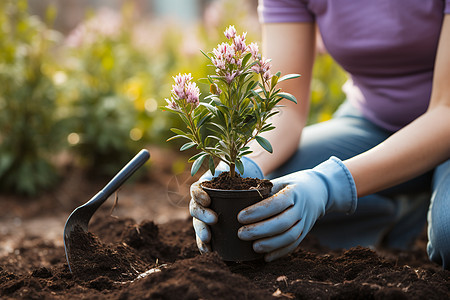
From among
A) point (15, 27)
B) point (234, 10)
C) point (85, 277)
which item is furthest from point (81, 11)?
point (85, 277)

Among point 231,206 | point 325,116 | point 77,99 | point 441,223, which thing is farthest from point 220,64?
point 77,99

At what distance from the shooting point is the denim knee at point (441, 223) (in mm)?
1740

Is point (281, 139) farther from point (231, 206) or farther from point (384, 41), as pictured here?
point (231, 206)

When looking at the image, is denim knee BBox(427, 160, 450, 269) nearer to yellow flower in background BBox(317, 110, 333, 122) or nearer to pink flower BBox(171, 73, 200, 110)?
pink flower BBox(171, 73, 200, 110)

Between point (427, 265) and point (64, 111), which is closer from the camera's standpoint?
point (427, 265)

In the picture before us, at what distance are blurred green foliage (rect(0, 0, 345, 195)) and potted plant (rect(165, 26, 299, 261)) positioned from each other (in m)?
2.14

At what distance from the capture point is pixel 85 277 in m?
1.53

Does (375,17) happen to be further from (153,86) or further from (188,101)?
(153,86)

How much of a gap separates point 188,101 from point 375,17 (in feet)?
3.33

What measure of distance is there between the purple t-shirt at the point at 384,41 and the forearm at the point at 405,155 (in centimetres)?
33

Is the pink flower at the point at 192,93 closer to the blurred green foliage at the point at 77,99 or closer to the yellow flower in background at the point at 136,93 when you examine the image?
the blurred green foliage at the point at 77,99

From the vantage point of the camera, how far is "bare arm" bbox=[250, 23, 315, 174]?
82.7 inches

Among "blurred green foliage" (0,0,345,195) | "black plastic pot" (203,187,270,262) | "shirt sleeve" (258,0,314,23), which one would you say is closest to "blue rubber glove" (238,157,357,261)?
"black plastic pot" (203,187,270,262)

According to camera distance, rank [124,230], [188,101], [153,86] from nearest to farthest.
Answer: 1. [188,101]
2. [124,230]
3. [153,86]
